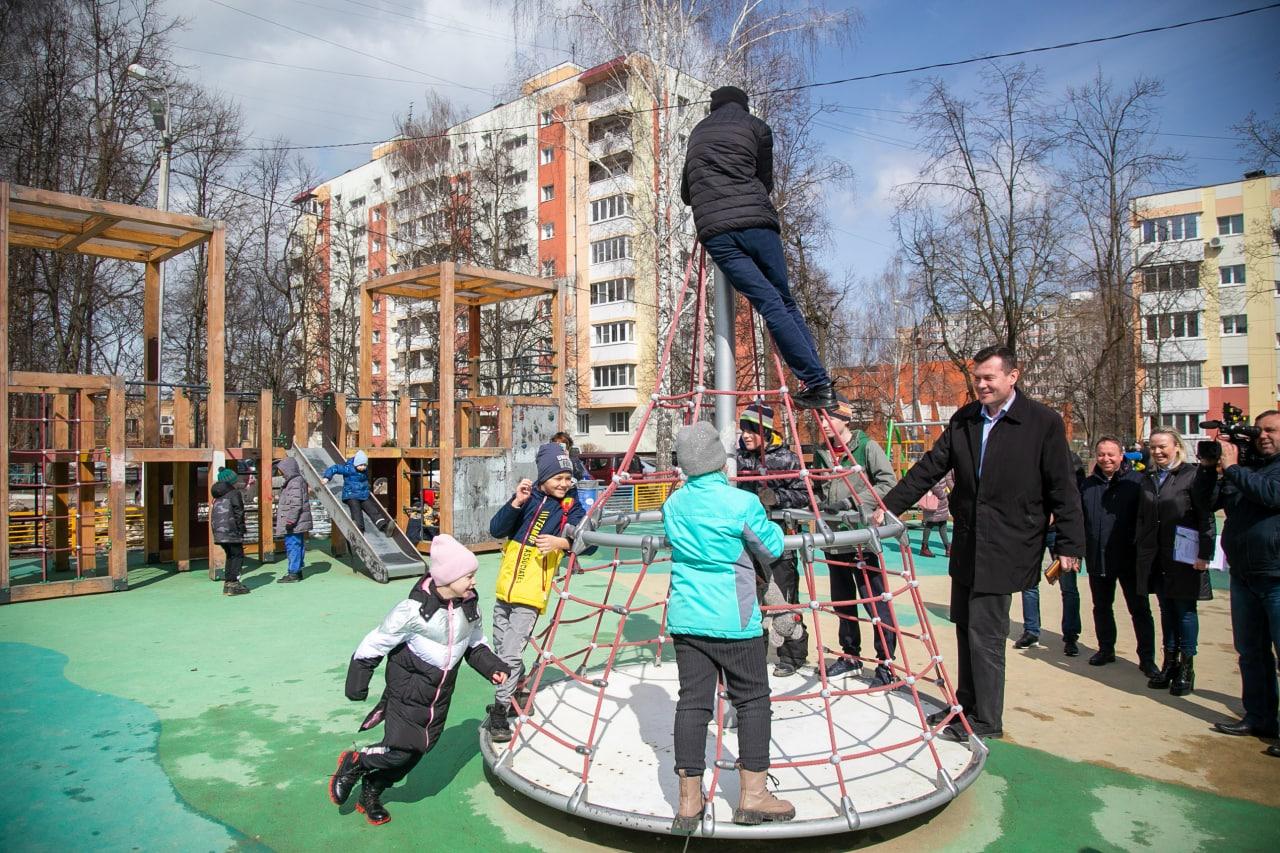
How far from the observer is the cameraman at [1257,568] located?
4.21 m

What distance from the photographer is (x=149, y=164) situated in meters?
17.9

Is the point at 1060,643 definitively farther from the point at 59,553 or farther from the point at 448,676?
the point at 59,553

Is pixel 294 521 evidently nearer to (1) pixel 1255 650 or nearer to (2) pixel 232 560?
(2) pixel 232 560

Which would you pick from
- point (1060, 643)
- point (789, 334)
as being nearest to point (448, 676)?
point (789, 334)

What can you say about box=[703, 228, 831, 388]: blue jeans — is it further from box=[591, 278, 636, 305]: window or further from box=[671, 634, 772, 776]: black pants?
box=[591, 278, 636, 305]: window

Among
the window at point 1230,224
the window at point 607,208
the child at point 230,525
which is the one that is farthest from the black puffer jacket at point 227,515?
the window at point 1230,224

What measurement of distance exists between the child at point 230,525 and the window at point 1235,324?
133 ft

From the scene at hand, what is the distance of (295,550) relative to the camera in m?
9.84

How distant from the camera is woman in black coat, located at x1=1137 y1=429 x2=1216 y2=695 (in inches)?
201

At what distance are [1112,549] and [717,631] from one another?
412cm

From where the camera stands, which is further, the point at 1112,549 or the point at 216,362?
the point at 216,362

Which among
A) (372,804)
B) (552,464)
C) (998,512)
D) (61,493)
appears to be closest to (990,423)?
(998,512)

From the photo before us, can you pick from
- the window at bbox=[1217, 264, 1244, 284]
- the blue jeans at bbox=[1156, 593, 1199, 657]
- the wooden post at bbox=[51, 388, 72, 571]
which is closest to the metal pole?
the blue jeans at bbox=[1156, 593, 1199, 657]

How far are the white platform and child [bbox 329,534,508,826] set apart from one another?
1.52 feet
